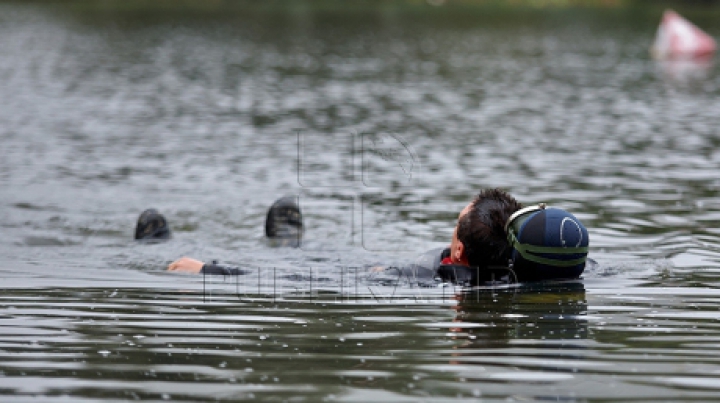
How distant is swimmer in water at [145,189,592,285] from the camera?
27.8 ft

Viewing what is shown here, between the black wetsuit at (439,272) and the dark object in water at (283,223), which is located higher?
the dark object in water at (283,223)

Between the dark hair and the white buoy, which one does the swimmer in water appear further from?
the white buoy

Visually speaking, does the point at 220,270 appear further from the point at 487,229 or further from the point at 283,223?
the point at 487,229

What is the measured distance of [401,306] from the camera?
8.32 m

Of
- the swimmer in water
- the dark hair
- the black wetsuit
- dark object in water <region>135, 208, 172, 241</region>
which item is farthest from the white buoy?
the dark hair

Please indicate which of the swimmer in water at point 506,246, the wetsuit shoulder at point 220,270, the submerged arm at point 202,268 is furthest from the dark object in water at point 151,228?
the swimmer in water at point 506,246

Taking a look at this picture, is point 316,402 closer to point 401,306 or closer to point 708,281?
point 401,306

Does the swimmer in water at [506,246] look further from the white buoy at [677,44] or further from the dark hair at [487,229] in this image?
the white buoy at [677,44]

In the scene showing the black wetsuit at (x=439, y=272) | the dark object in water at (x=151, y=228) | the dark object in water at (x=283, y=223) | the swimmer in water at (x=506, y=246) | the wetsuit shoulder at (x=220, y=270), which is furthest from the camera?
the dark object in water at (x=283, y=223)

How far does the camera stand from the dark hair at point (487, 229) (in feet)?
28.4

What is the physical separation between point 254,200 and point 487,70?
71.7ft

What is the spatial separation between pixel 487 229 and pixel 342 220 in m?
4.95

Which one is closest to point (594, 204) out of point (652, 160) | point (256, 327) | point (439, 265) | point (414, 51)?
point (652, 160)

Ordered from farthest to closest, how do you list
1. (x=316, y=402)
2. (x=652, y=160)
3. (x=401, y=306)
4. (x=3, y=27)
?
(x=3, y=27) < (x=652, y=160) < (x=401, y=306) < (x=316, y=402)
